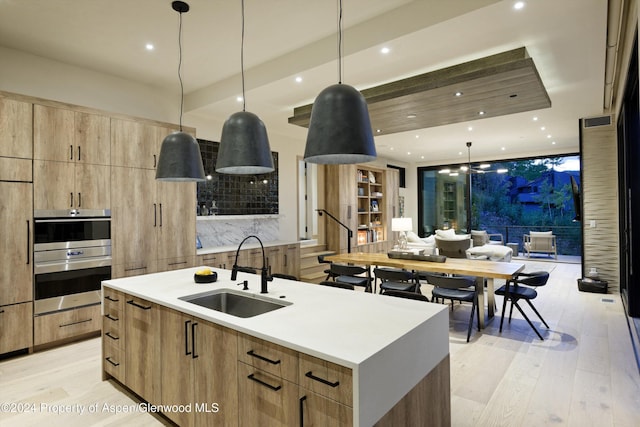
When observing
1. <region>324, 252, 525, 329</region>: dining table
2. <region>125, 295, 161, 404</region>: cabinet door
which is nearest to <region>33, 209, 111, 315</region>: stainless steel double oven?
<region>125, 295, 161, 404</region>: cabinet door

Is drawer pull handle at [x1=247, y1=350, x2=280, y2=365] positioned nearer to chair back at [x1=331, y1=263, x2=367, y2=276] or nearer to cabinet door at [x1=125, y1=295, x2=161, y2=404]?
cabinet door at [x1=125, y1=295, x2=161, y2=404]

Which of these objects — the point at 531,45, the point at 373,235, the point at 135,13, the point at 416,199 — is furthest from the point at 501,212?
→ the point at 135,13

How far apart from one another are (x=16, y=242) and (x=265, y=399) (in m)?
3.30

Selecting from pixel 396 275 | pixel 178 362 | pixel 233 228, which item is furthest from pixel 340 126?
pixel 233 228

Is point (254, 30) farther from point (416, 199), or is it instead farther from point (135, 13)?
point (416, 199)

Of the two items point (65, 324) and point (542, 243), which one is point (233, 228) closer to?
point (65, 324)

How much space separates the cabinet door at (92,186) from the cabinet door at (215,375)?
273cm

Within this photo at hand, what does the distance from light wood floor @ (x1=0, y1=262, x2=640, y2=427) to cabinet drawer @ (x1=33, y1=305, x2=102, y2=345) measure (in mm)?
143

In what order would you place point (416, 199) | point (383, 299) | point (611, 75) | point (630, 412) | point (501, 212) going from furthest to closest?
point (416, 199) < point (501, 212) < point (611, 75) < point (630, 412) < point (383, 299)

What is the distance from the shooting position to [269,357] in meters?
1.60

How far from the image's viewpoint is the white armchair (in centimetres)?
903

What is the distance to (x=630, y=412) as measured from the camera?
7.94 feet

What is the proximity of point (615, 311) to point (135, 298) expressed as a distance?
581cm

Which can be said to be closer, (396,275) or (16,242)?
(16,242)
